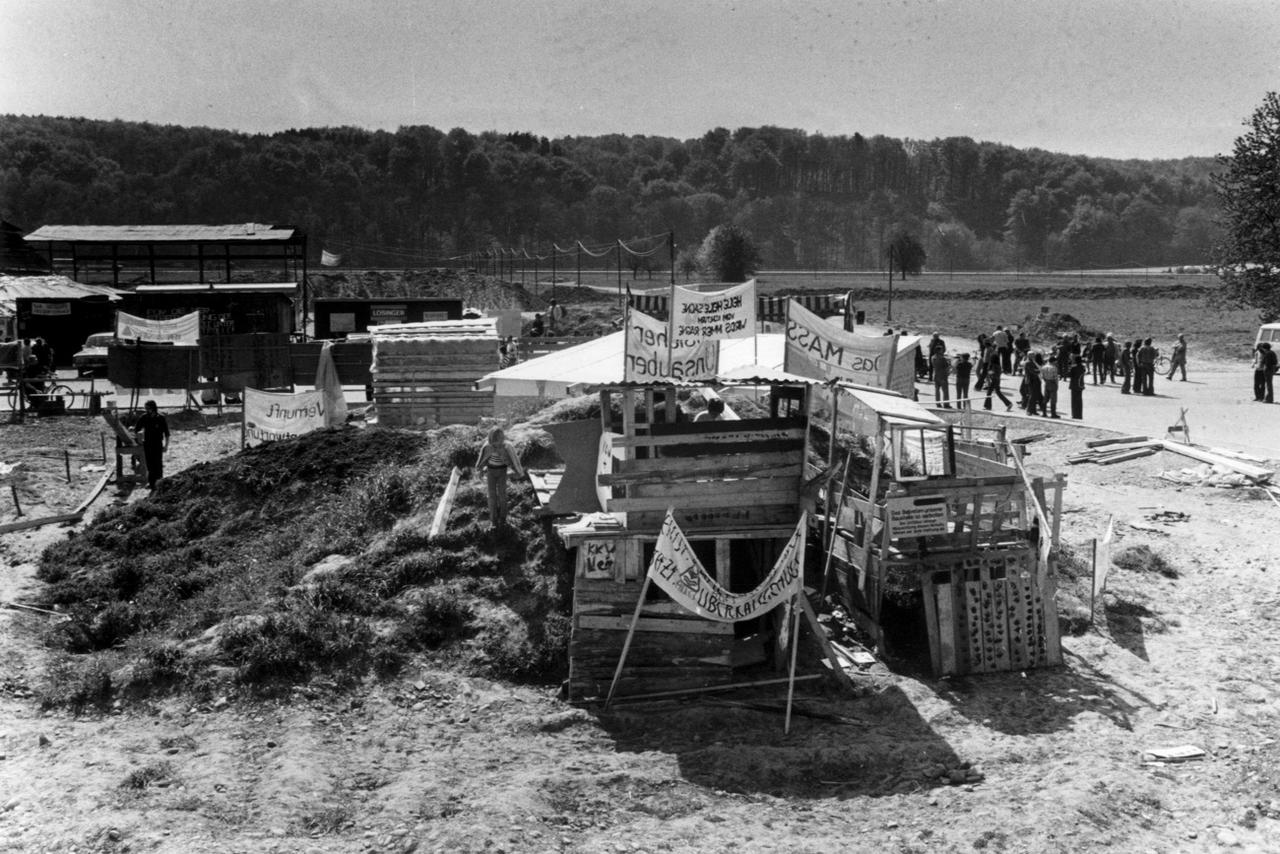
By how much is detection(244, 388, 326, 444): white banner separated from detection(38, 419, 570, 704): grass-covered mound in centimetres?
362

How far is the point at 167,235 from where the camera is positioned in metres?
→ 45.5

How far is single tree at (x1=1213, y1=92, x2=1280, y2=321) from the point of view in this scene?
34719mm

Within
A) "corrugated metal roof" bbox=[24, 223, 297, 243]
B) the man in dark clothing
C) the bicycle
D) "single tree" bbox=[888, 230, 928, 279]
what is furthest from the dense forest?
the man in dark clothing

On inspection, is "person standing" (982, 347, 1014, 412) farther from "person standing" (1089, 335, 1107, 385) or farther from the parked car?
the parked car

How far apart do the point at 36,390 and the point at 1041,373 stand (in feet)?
74.8

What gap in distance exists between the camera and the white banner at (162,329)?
1121 inches

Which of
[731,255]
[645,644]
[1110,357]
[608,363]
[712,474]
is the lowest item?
[645,644]

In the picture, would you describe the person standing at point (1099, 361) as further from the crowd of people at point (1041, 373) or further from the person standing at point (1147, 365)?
the person standing at point (1147, 365)

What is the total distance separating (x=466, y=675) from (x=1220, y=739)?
6.51 m

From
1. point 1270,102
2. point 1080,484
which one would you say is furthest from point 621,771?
point 1270,102

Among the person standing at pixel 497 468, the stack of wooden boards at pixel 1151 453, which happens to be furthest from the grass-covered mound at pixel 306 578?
the stack of wooden boards at pixel 1151 453

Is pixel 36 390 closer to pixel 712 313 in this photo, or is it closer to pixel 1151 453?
pixel 712 313

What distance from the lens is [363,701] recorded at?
1095 centimetres

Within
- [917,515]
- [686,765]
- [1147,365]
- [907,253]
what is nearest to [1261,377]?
[1147,365]
